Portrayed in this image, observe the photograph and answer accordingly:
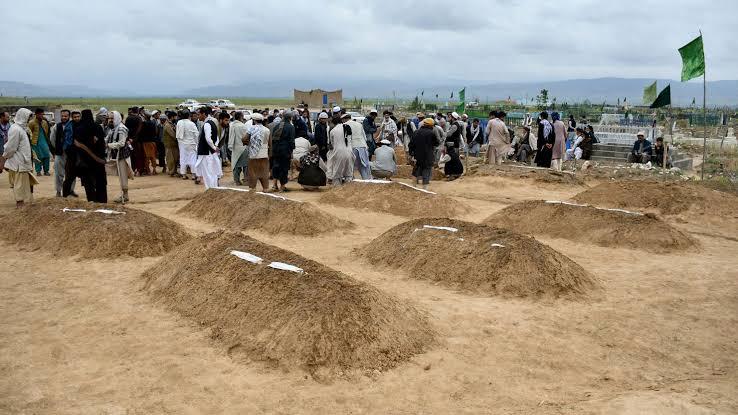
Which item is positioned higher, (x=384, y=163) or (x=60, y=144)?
(x=60, y=144)

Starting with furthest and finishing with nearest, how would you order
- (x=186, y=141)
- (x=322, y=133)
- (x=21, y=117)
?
(x=186, y=141) < (x=322, y=133) < (x=21, y=117)

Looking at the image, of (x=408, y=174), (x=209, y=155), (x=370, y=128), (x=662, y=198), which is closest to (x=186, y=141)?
(x=209, y=155)

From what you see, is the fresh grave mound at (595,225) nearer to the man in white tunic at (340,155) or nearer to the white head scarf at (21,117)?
the man in white tunic at (340,155)

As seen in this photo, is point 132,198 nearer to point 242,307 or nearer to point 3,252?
point 3,252

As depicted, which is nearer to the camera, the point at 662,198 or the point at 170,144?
the point at 662,198

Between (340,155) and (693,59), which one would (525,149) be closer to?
(693,59)

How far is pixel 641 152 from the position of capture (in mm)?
18266

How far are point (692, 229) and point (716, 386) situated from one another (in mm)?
6761

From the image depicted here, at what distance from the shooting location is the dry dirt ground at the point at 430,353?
4.34 meters

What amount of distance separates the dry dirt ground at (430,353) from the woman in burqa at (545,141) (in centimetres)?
734

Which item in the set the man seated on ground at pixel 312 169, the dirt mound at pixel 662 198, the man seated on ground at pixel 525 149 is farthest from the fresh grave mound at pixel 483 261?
the man seated on ground at pixel 525 149

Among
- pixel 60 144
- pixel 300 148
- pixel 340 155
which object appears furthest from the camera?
pixel 300 148

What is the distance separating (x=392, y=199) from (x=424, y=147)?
1994mm

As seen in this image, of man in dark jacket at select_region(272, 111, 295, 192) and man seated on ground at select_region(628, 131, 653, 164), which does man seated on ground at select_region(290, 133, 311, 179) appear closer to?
man in dark jacket at select_region(272, 111, 295, 192)
